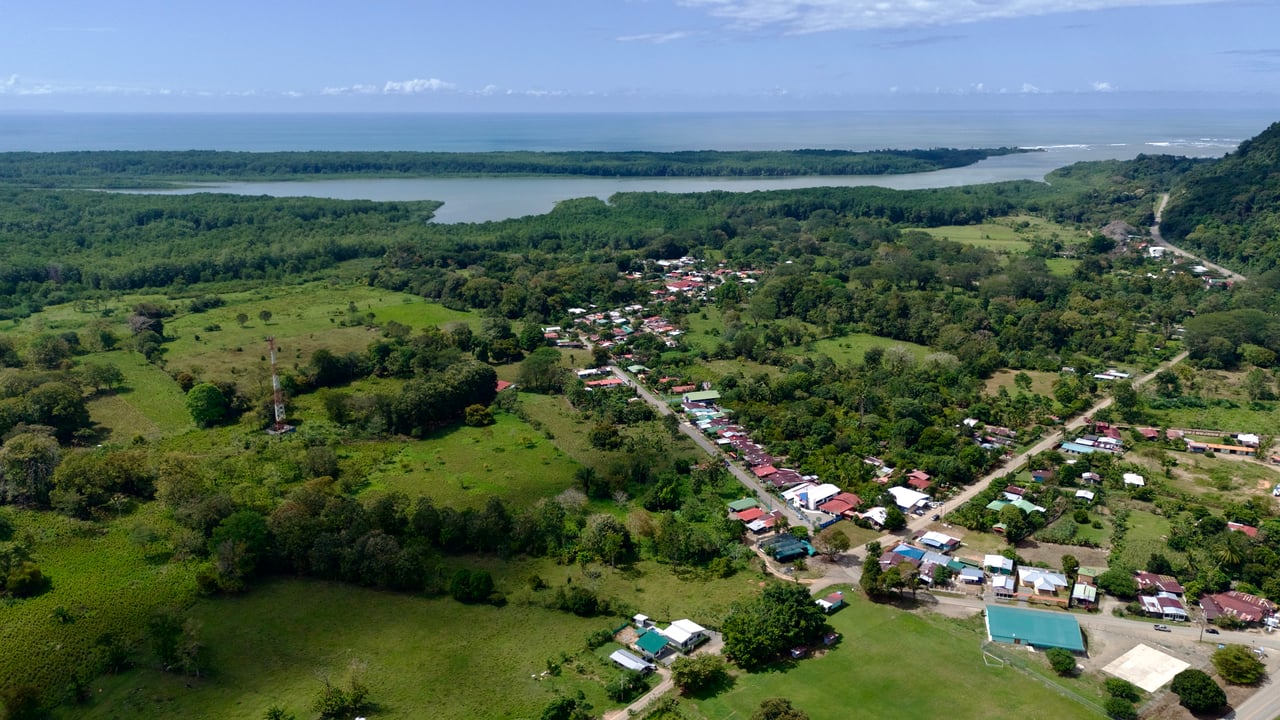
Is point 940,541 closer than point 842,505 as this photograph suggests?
Yes

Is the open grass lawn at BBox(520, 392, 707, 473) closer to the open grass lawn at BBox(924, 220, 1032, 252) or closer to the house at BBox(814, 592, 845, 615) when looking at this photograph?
the house at BBox(814, 592, 845, 615)

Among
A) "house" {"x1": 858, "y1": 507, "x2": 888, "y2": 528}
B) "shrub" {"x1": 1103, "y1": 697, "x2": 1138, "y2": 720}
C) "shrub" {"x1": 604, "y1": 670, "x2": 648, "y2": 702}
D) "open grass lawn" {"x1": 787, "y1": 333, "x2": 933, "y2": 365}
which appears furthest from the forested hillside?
"shrub" {"x1": 604, "y1": 670, "x2": 648, "y2": 702}

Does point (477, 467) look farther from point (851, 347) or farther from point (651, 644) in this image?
point (851, 347)

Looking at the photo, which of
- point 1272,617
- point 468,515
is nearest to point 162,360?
point 468,515

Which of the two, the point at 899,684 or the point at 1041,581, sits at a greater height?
the point at 1041,581

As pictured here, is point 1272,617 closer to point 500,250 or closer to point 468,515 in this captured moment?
point 468,515

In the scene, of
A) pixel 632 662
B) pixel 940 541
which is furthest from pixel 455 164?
Result: pixel 632 662

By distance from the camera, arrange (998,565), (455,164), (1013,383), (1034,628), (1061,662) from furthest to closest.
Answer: (455,164) → (1013,383) → (998,565) → (1034,628) → (1061,662)
